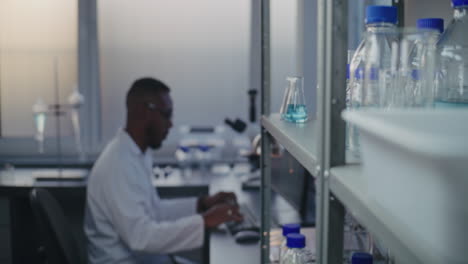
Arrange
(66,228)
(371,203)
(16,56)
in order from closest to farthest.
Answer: (371,203)
(66,228)
(16,56)

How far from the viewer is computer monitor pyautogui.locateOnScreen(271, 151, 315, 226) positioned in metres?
2.61

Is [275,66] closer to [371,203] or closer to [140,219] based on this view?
[140,219]

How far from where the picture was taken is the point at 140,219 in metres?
2.42

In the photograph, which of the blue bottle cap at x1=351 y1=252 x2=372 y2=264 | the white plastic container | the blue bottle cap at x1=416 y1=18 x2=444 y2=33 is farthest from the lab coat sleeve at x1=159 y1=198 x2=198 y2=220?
the white plastic container

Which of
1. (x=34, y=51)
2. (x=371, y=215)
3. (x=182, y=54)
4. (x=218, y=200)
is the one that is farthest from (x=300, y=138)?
Result: (x=34, y=51)

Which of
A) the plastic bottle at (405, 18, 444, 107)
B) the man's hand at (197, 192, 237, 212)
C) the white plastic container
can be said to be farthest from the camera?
the man's hand at (197, 192, 237, 212)

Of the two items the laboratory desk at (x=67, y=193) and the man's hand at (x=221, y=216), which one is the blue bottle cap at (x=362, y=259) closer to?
the man's hand at (x=221, y=216)

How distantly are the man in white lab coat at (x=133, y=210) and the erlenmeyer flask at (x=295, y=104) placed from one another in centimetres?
106

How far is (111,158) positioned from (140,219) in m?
0.30

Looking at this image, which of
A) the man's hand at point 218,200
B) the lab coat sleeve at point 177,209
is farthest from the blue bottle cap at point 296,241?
the lab coat sleeve at point 177,209

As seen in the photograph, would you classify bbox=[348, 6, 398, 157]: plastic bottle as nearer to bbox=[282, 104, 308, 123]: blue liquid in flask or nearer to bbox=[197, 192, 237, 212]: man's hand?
bbox=[282, 104, 308, 123]: blue liquid in flask

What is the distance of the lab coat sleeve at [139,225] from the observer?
2.41 metres

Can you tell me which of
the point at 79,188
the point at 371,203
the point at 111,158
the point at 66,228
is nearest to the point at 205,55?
the point at 79,188

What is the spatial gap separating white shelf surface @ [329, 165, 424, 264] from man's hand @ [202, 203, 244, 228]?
175 cm
